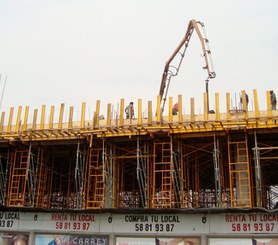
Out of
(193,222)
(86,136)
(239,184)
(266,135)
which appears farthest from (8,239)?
(266,135)

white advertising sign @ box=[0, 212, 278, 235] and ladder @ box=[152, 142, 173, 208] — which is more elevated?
ladder @ box=[152, 142, 173, 208]

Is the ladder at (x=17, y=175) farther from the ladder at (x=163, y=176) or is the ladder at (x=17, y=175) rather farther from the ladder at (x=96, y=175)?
the ladder at (x=163, y=176)

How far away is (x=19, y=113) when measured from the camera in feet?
72.7

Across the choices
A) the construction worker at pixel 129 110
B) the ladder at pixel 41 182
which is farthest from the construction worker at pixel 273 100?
the ladder at pixel 41 182

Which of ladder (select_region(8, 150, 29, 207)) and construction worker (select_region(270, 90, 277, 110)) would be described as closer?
construction worker (select_region(270, 90, 277, 110))

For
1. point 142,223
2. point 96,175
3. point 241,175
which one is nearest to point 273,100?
point 241,175

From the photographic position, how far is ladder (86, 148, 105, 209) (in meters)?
19.4

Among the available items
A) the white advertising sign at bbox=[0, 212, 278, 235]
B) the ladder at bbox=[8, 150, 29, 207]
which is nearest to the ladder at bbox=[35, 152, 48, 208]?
the ladder at bbox=[8, 150, 29, 207]

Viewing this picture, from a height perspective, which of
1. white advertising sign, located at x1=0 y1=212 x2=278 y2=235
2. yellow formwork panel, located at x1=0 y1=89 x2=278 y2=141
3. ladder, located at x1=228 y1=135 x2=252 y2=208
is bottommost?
white advertising sign, located at x1=0 y1=212 x2=278 y2=235

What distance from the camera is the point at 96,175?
19.6 m

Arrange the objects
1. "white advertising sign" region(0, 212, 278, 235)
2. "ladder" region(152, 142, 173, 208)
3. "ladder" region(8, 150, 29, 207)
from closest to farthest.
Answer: "white advertising sign" region(0, 212, 278, 235) → "ladder" region(152, 142, 173, 208) → "ladder" region(8, 150, 29, 207)

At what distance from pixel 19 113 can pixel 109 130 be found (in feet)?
19.4

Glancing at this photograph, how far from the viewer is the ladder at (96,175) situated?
19.4 meters

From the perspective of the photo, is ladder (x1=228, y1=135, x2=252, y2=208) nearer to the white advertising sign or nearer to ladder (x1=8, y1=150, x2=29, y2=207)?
the white advertising sign
